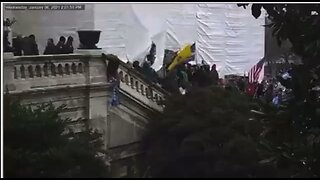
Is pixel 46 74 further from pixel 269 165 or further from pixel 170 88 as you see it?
pixel 269 165

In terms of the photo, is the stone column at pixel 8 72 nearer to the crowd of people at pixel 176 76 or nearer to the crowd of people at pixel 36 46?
the crowd of people at pixel 36 46

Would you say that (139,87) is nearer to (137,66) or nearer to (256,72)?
(137,66)

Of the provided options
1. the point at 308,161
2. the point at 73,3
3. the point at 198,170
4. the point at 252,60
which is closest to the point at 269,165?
the point at 198,170

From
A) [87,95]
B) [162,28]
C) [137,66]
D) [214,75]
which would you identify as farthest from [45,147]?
[214,75]

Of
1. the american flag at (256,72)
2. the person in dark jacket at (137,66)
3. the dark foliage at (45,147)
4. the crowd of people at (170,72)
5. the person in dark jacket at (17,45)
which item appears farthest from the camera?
the american flag at (256,72)

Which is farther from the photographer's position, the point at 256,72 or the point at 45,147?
the point at 256,72

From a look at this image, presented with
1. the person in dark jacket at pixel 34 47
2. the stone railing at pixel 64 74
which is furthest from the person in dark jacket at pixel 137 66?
the person in dark jacket at pixel 34 47

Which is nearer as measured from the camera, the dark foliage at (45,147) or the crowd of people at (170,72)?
the dark foliage at (45,147)
